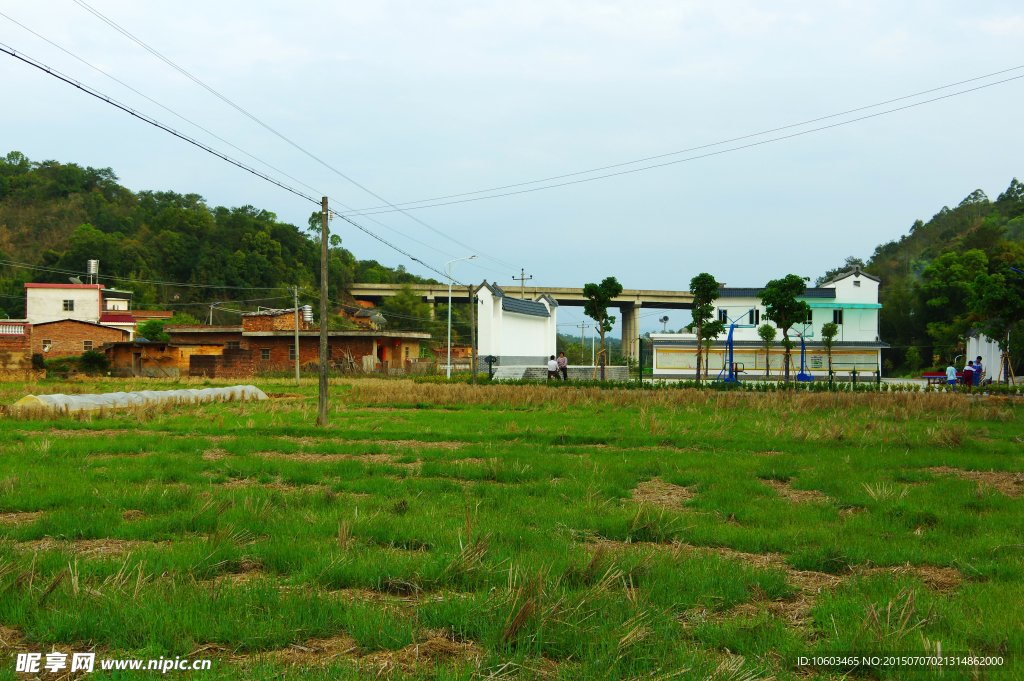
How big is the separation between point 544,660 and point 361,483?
217 inches

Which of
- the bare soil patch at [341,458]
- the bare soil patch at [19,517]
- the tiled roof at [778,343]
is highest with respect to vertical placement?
the tiled roof at [778,343]

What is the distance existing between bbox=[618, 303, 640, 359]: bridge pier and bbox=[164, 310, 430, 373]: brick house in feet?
151

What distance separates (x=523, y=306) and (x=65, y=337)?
111ft

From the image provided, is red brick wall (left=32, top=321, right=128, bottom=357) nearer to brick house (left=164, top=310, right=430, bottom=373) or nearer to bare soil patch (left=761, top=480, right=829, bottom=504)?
brick house (left=164, top=310, right=430, bottom=373)

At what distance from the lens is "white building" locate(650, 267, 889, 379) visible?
5631 cm

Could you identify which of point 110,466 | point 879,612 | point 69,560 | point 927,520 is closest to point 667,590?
point 879,612

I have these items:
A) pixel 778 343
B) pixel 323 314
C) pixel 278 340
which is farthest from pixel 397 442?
pixel 778 343

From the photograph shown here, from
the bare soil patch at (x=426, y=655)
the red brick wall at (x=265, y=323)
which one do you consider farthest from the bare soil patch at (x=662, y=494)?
the red brick wall at (x=265, y=323)

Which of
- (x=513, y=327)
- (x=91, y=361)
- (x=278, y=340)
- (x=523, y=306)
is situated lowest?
(x=91, y=361)

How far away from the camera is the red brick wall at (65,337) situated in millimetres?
49094

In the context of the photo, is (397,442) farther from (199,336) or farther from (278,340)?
(199,336)

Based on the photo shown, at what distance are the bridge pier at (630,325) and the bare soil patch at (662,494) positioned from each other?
8176 cm

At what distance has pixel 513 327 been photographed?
50.7 m

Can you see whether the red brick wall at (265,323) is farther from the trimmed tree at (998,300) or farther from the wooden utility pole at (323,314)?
the trimmed tree at (998,300)
